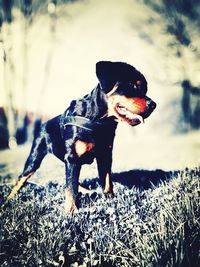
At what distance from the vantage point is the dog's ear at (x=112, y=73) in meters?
Result: 3.44

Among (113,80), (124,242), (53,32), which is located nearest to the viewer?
(124,242)

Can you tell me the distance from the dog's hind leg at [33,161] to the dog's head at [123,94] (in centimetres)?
84

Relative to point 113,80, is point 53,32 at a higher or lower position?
higher

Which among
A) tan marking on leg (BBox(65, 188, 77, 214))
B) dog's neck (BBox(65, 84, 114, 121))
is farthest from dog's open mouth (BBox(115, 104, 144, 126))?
tan marking on leg (BBox(65, 188, 77, 214))

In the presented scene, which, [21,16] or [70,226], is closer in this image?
[70,226]

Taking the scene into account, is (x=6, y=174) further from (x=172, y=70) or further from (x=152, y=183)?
(x=172, y=70)

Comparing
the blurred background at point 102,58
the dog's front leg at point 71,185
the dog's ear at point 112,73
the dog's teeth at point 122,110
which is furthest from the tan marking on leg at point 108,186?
the dog's ear at point 112,73

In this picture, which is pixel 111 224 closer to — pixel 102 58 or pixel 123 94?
pixel 123 94

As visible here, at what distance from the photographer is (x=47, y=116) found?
3883mm

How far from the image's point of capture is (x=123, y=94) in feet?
11.1

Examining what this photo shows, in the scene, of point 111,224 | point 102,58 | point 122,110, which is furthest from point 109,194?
point 102,58

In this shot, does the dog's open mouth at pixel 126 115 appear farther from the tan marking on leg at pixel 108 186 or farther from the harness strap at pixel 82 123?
the tan marking on leg at pixel 108 186

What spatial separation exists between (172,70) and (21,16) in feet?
6.00

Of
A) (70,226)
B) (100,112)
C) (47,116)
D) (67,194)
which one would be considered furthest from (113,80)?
(70,226)
